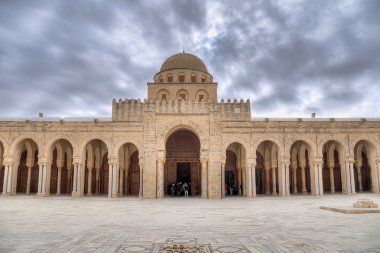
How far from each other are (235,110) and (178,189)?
7.32 metres

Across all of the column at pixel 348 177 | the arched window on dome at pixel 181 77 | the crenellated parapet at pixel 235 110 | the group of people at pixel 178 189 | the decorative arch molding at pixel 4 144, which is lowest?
the group of people at pixel 178 189

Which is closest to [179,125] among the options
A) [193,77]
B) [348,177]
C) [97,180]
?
[97,180]

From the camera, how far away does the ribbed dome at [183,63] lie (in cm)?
2967

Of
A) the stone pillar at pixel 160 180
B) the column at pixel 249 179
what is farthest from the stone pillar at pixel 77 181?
the column at pixel 249 179

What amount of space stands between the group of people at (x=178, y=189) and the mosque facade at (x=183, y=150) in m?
0.35

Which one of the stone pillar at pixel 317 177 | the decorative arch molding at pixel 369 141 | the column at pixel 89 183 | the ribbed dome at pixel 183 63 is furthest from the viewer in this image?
the ribbed dome at pixel 183 63

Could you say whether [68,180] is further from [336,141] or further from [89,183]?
[336,141]

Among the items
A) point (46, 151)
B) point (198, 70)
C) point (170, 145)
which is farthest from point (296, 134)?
point (46, 151)

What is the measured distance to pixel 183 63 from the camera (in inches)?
1170

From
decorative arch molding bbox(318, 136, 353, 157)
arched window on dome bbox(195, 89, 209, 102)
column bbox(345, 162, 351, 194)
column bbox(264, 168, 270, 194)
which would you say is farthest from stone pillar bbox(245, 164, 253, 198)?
arched window on dome bbox(195, 89, 209, 102)

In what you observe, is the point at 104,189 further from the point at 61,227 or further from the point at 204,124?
the point at 61,227

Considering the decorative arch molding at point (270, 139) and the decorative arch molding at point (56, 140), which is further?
the decorative arch molding at point (56, 140)

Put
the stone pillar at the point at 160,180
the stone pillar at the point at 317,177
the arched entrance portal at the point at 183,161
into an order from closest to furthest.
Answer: the stone pillar at the point at 160,180, the stone pillar at the point at 317,177, the arched entrance portal at the point at 183,161

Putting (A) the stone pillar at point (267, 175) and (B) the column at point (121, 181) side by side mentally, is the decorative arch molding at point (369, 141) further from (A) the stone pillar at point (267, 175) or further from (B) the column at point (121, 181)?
(B) the column at point (121, 181)
